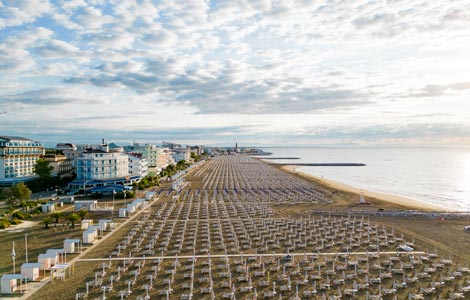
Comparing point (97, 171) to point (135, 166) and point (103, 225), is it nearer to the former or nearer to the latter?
point (135, 166)

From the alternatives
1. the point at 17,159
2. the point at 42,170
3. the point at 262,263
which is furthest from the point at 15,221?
the point at 17,159

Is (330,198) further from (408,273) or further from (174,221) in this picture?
(408,273)

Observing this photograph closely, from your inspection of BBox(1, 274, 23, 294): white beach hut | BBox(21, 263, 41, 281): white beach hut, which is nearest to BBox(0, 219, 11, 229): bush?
BBox(21, 263, 41, 281): white beach hut

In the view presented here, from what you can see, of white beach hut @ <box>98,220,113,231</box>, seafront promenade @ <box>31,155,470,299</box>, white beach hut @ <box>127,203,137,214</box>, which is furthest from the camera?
white beach hut @ <box>127,203,137,214</box>

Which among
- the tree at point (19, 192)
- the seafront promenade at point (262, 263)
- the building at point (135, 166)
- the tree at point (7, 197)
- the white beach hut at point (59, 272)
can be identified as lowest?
the seafront promenade at point (262, 263)

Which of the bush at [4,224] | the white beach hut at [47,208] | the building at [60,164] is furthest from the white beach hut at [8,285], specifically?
the building at [60,164]

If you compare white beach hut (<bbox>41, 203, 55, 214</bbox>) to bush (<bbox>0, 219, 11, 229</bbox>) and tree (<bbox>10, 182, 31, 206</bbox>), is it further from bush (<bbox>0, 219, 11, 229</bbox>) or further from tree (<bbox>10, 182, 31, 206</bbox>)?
bush (<bbox>0, 219, 11, 229</bbox>)

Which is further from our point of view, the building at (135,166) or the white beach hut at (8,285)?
the building at (135,166)

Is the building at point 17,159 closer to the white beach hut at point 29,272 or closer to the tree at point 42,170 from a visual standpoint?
the tree at point 42,170
